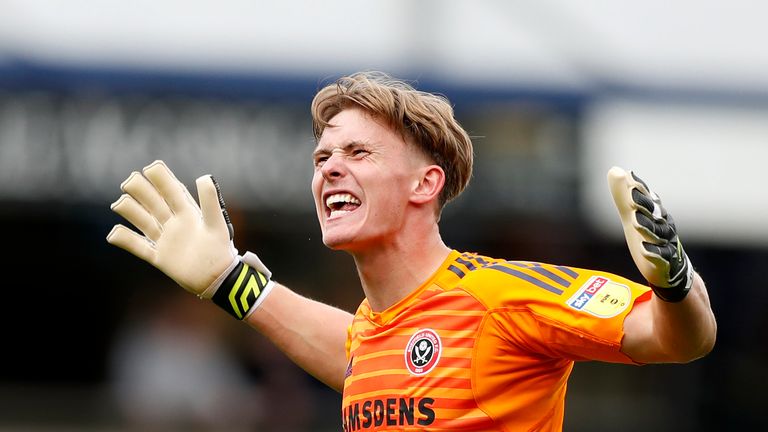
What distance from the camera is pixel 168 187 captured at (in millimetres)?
5438

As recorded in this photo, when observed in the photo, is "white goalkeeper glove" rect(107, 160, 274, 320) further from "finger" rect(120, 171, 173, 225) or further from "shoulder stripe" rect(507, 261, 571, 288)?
"shoulder stripe" rect(507, 261, 571, 288)

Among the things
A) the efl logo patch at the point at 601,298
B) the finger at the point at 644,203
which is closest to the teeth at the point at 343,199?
the efl logo patch at the point at 601,298

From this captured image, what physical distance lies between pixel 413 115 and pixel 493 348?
3.46ft

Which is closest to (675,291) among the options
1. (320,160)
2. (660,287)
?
(660,287)

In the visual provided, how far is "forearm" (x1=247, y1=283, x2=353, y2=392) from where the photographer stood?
18.2ft

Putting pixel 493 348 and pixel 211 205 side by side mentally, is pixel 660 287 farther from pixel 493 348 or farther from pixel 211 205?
pixel 211 205

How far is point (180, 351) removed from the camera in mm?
12773

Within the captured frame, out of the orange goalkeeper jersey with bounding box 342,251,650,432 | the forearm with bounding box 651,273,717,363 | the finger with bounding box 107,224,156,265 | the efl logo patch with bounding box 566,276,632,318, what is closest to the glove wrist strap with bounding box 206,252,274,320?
the finger with bounding box 107,224,156,265

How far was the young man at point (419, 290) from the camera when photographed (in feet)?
13.6

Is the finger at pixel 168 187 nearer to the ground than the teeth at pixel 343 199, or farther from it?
farther from it

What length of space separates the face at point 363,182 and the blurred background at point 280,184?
5.24 meters

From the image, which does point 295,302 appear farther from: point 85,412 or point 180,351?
point 85,412

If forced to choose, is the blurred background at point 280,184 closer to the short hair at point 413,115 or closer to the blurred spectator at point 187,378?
the blurred spectator at point 187,378

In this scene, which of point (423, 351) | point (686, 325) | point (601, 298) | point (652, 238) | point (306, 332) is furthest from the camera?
point (306, 332)
